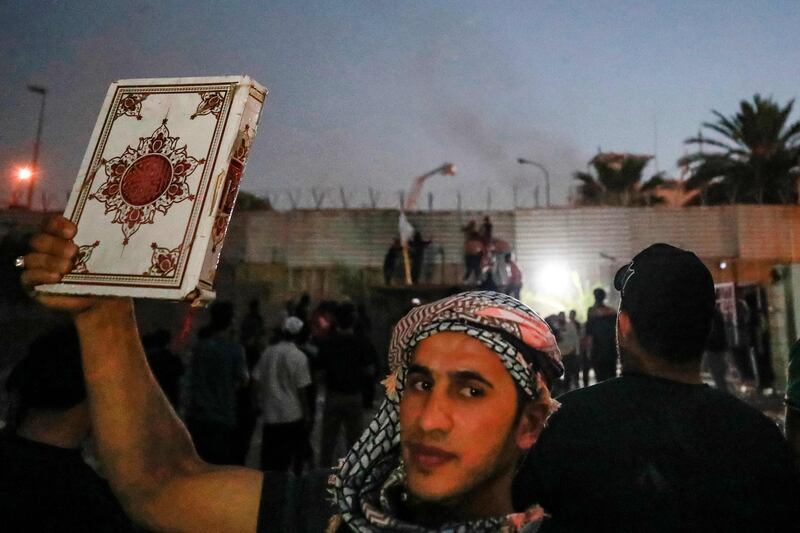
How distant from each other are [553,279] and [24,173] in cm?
2779

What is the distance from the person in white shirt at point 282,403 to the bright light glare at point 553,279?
1599 centimetres

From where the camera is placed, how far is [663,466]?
1.65 m

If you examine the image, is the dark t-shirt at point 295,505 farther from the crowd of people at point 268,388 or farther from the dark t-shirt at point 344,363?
the dark t-shirt at point 344,363

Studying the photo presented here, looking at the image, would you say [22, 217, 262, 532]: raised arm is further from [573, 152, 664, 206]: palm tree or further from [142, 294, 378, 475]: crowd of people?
[573, 152, 664, 206]: palm tree

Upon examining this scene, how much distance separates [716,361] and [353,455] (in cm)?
949

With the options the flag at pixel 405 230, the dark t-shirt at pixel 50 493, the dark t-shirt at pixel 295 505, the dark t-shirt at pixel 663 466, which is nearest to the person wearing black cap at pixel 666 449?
the dark t-shirt at pixel 663 466

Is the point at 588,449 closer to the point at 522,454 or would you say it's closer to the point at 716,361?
the point at 522,454

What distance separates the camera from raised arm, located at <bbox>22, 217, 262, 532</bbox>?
1611mm

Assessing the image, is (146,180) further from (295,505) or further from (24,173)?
(24,173)

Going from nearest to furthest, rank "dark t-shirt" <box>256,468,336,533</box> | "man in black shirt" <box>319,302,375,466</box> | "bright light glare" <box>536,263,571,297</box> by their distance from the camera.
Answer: "dark t-shirt" <box>256,468,336,533</box>
"man in black shirt" <box>319,302,375,466</box>
"bright light glare" <box>536,263,571,297</box>

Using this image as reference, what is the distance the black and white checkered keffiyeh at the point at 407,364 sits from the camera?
4.81 ft

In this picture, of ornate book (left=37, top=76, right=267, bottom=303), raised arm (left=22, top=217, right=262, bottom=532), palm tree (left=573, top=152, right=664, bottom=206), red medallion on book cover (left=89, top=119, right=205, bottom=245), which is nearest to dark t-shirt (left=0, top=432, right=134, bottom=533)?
raised arm (left=22, top=217, right=262, bottom=532)

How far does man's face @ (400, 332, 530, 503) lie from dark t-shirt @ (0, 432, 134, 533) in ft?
4.72

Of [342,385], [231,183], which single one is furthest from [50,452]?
[342,385]
